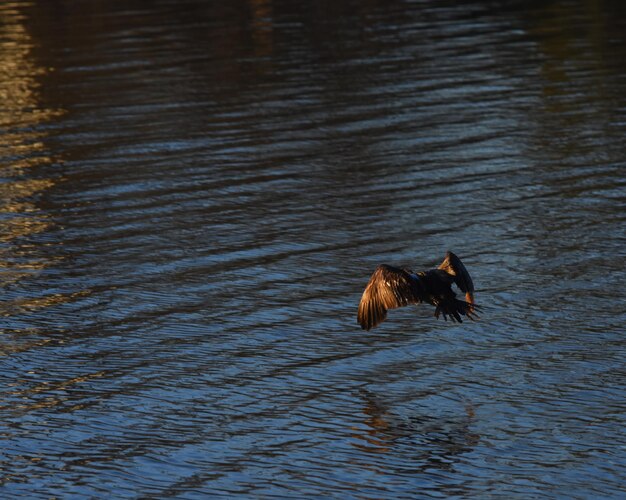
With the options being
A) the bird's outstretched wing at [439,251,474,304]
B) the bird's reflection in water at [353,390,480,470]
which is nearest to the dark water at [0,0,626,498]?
the bird's reflection in water at [353,390,480,470]

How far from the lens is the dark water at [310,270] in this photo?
8828 millimetres

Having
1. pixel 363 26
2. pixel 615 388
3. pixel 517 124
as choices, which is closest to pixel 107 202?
pixel 517 124

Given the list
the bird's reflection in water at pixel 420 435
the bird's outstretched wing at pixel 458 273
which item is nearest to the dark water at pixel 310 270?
the bird's reflection in water at pixel 420 435

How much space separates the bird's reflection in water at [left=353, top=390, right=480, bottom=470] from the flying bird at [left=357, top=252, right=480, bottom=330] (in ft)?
2.44

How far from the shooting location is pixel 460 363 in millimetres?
10367

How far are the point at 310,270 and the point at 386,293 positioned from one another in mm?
3165

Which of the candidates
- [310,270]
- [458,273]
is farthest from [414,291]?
[310,270]

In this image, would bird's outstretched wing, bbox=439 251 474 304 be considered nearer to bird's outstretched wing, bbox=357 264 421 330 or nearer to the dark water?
bird's outstretched wing, bbox=357 264 421 330

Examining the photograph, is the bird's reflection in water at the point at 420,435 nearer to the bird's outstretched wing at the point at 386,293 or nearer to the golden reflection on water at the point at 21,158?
the bird's outstretched wing at the point at 386,293

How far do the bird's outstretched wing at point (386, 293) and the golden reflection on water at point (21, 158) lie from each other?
4438 millimetres

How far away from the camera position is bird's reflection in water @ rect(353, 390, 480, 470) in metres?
8.73

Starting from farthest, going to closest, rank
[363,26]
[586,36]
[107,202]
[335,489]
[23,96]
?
[363,26] → [586,36] → [23,96] → [107,202] → [335,489]

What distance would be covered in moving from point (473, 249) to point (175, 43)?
16428 millimetres

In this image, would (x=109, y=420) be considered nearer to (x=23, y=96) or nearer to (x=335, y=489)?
(x=335, y=489)
